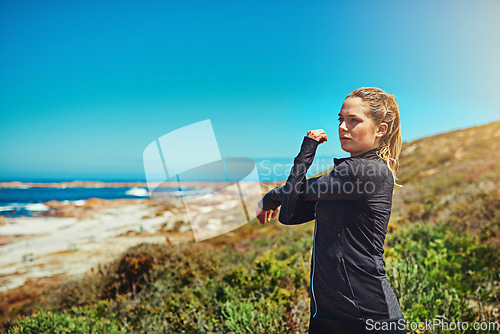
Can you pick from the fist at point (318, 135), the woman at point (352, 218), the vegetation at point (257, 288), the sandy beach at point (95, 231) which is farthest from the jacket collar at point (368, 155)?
the vegetation at point (257, 288)

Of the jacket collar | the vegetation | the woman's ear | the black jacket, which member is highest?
the woman's ear

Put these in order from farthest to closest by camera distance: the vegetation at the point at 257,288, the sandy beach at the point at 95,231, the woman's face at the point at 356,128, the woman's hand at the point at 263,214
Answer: the sandy beach at the point at 95,231, the vegetation at the point at 257,288, the woman's hand at the point at 263,214, the woman's face at the point at 356,128

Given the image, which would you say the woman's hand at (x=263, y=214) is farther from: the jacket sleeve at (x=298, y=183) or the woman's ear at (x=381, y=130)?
the woman's ear at (x=381, y=130)

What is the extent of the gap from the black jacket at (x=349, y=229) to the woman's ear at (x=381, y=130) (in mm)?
135

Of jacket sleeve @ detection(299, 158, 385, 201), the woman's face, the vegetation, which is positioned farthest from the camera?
the vegetation

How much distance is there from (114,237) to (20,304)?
635 cm

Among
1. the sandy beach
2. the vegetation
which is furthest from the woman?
the vegetation

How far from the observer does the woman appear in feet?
4.21

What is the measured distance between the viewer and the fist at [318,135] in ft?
4.59

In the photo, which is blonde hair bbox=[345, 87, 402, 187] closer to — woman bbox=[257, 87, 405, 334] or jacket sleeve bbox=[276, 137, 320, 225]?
woman bbox=[257, 87, 405, 334]

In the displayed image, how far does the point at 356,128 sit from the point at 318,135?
18cm

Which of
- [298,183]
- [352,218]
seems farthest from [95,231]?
[352,218]

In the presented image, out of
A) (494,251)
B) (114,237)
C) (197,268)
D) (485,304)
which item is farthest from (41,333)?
(114,237)

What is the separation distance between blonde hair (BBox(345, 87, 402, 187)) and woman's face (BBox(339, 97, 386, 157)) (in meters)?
0.04
